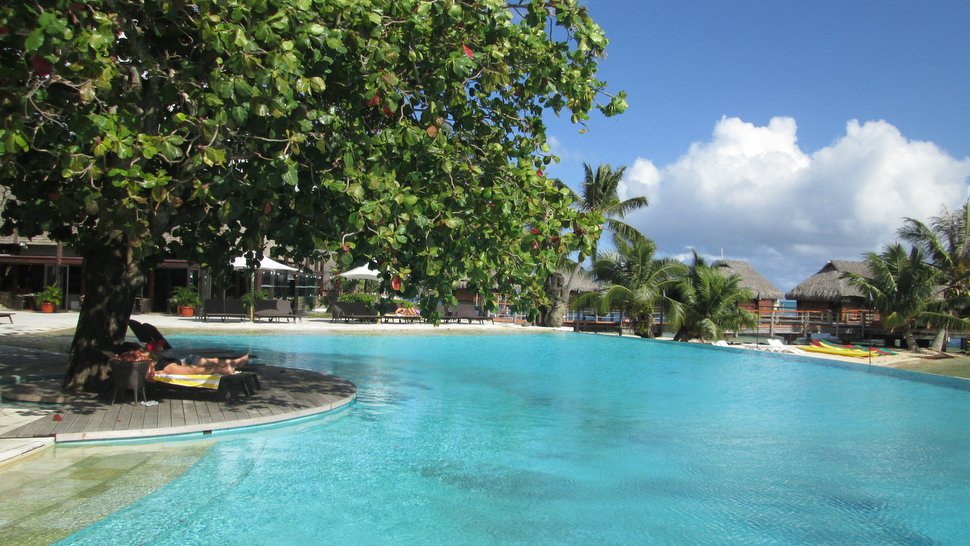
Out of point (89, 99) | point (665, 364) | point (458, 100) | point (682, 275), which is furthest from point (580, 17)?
point (682, 275)

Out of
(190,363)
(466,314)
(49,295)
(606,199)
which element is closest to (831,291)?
(606,199)

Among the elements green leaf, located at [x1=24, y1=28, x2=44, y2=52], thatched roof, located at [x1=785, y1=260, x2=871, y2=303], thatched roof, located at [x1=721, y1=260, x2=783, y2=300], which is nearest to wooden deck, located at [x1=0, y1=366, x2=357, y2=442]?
green leaf, located at [x1=24, y1=28, x2=44, y2=52]

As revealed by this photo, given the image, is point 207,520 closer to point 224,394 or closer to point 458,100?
point 224,394

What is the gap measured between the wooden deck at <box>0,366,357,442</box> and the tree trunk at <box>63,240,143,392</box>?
442mm

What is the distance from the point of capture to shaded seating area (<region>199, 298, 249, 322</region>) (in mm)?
23792

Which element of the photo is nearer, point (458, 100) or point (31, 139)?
point (31, 139)

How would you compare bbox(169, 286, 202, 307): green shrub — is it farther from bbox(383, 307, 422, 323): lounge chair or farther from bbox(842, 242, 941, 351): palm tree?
bbox(842, 242, 941, 351): palm tree

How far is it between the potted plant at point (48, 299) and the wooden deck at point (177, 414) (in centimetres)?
1975

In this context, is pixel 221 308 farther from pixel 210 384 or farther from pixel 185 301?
pixel 210 384

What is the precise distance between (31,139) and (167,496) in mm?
3573

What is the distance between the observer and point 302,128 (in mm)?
6707

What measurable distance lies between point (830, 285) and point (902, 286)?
1145 cm

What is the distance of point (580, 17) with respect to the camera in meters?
8.31

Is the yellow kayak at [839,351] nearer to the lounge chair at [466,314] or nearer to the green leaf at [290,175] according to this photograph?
the lounge chair at [466,314]
